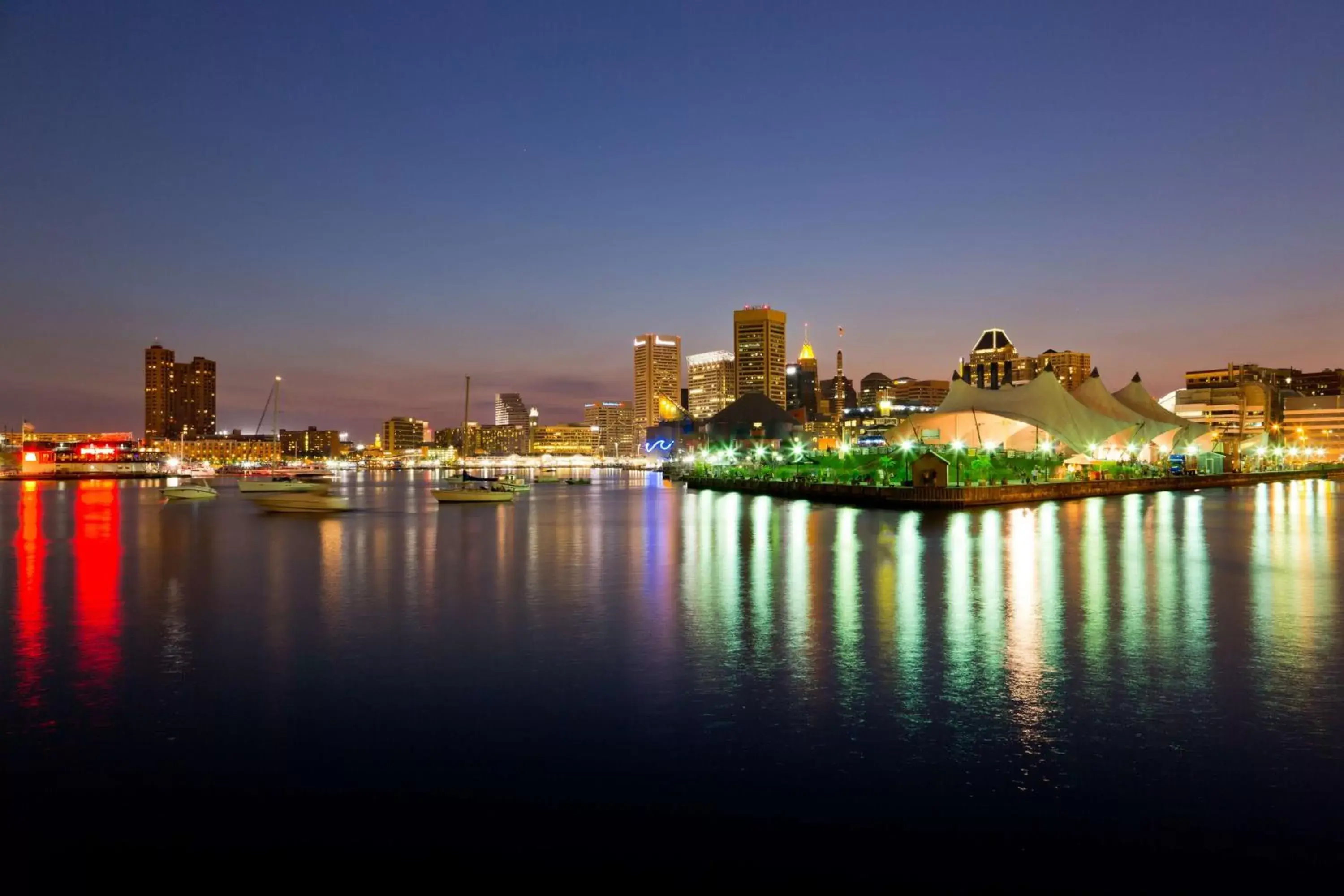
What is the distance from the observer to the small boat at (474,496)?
180 feet

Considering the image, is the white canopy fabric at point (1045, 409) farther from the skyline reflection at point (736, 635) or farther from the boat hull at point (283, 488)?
the boat hull at point (283, 488)

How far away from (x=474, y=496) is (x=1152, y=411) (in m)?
67.7

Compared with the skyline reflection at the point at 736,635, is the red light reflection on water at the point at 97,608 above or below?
above

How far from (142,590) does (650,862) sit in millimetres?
16145

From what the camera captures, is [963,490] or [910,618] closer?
[910,618]

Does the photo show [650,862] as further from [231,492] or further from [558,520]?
[231,492]

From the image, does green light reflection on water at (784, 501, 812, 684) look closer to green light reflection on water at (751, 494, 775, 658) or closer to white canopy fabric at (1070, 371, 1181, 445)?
green light reflection on water at (751, 494, 775, 658)

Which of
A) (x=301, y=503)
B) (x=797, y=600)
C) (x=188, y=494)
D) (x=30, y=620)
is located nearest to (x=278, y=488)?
(x=301, y=503)

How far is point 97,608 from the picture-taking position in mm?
15836

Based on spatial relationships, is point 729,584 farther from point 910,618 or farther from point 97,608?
point 97,608

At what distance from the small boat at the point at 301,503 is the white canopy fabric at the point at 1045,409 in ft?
151

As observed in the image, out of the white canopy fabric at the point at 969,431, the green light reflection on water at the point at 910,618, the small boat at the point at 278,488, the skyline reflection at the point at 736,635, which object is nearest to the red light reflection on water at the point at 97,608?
the skyline reflection at the point at 736,635

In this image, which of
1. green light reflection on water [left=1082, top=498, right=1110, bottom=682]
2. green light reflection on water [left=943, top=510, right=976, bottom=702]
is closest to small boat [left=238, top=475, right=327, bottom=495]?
green light reflection on water [left=943, top=510, right=976, bottom=702]

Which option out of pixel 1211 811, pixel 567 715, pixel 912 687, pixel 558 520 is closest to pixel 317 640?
pixel 567 715
